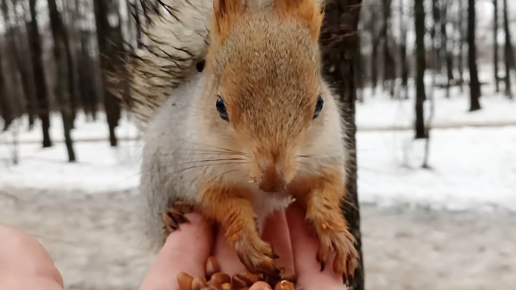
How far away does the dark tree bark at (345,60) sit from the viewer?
4.66 ft

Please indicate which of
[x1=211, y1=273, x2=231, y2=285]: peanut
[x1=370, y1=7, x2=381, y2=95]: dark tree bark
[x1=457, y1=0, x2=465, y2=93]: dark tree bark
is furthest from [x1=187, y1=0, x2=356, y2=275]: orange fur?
[x1=457, y1=0, x2=465, y2=93]: dark tree bark

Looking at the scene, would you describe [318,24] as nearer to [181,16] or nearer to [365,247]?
[181,16]

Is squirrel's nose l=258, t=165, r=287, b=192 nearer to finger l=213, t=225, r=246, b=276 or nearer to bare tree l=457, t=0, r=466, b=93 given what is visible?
finger l=213, t=225, r=246, b=276

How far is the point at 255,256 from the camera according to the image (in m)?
0.90

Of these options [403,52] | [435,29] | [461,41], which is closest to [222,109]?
[403,52]

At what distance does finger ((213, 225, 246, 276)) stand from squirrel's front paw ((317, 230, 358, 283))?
0.79 ft

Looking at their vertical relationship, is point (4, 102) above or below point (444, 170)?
above

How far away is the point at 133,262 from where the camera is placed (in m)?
2.51

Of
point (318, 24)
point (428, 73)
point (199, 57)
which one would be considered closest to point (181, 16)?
point (199, 57)

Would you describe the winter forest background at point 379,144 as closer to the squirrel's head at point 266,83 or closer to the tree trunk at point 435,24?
the tree trunk at point 435,24

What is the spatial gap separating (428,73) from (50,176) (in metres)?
3.37

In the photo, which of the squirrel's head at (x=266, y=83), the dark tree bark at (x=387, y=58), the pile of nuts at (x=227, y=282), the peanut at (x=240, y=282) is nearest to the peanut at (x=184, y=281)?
the pile of nuts at (x=227, y=282)

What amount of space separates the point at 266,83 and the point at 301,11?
0.87ft

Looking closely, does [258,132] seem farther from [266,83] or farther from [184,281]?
[184,281]
